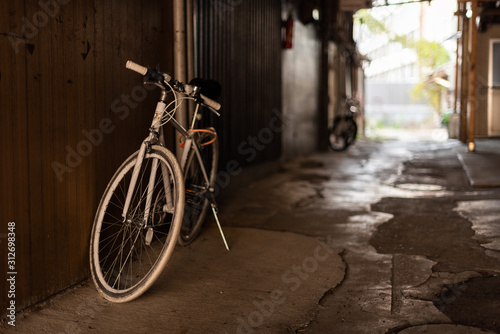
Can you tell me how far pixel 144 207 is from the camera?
4.05 meters

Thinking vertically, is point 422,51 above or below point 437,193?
above

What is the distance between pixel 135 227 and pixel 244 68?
14.2 feet

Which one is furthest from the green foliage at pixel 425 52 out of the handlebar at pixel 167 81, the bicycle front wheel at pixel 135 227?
the bicycle front wheel at pixel 135 227

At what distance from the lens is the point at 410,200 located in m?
6.49

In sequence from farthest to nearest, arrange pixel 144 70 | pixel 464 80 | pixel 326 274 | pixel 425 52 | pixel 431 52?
pixel 425 52 → pixel 431 52 → pixel 464 80 → pixel 326 274 → pixel 144 70

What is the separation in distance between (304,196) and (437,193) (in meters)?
1.81

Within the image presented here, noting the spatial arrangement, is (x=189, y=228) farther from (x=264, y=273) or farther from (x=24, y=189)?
(x=24, y=189)

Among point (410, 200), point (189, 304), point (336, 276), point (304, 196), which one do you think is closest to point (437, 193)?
point (410, 200)

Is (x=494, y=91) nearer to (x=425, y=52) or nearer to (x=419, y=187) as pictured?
(x=419, y=187)

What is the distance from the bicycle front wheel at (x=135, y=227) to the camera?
335 cm

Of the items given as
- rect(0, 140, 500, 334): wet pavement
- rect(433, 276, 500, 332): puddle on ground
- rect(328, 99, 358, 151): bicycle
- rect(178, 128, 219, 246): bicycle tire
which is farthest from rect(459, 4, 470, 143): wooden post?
rect(433, 276, 500, 332): puddle on ground

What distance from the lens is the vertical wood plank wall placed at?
292 centimetres

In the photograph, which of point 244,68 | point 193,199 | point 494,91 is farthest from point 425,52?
point 193,199

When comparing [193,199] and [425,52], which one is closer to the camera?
[193,199]
